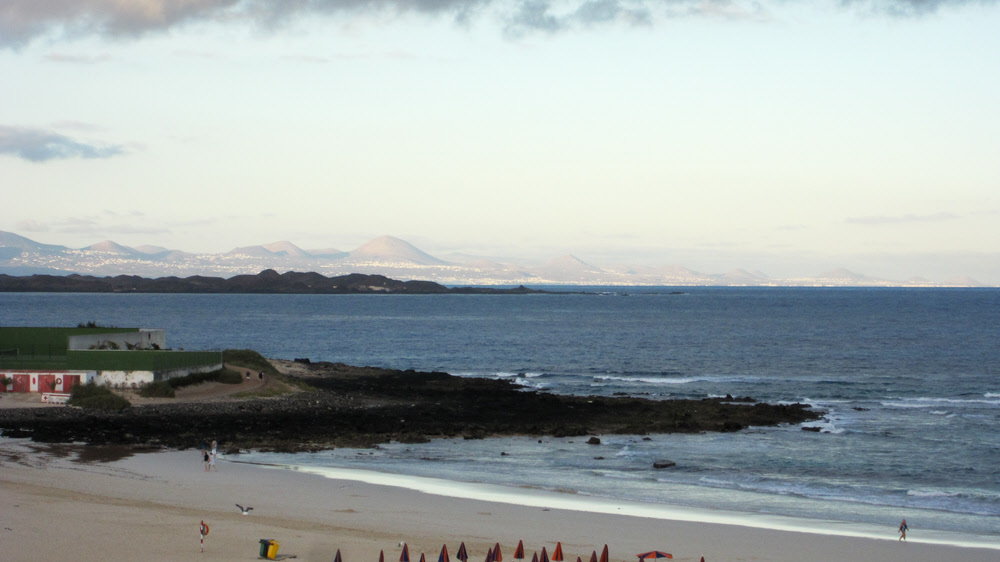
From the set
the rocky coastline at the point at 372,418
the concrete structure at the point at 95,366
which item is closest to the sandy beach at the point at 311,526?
the rocky coastline at the point at 372,418

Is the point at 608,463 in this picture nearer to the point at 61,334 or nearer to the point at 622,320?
the point at 61,334

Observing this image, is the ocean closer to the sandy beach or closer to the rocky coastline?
the rocky coastline

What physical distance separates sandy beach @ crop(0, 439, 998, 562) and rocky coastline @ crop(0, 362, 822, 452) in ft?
23.6

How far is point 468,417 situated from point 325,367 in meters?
25.7

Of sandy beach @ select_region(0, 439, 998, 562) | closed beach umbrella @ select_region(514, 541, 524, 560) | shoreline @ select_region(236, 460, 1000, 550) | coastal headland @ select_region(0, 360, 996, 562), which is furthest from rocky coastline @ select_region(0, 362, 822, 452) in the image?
closed beach umbrella @ select_region(514, 541, 524, 560)

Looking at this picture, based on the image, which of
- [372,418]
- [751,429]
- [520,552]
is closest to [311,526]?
[520,552]

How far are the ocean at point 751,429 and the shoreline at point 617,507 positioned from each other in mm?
184

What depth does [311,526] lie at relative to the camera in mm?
20703

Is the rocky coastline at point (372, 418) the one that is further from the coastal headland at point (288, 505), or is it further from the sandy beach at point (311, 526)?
the sandy beach at point (311, 526)

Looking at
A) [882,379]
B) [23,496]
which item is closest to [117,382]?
[23,496]

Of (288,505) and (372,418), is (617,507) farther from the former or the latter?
(372,418)

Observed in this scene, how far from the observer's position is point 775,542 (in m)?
20.8

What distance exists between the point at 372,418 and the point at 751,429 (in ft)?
57.3

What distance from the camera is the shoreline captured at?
22.0 metres
